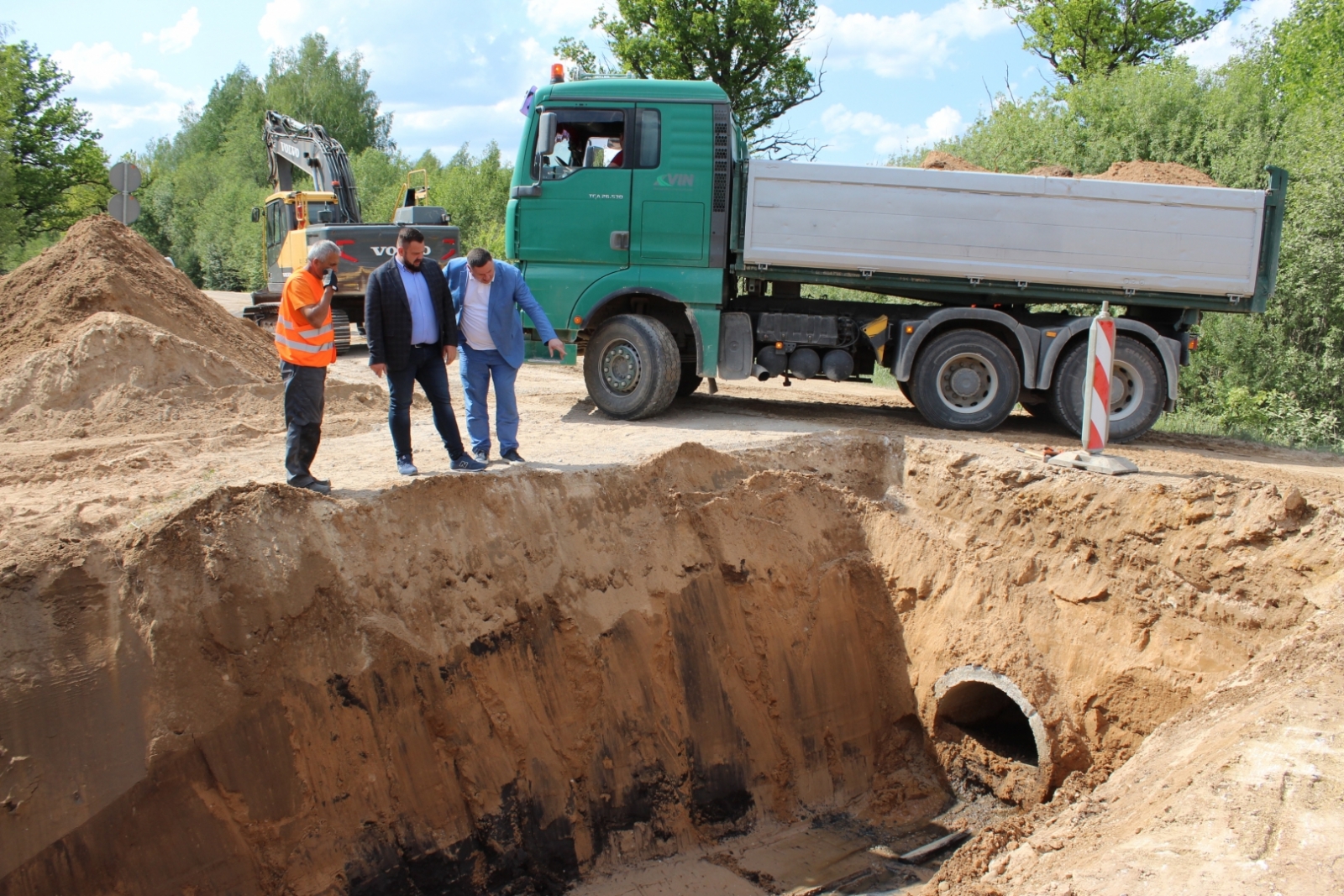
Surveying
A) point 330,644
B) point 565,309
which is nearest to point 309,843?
point 330,644

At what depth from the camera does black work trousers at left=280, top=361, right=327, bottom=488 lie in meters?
5.77

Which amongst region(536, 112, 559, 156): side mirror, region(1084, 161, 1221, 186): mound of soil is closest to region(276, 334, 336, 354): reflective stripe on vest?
region(536, 112, 559, 156): side mirror

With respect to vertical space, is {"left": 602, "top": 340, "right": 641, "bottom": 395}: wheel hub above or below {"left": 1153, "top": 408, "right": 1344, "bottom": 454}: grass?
above

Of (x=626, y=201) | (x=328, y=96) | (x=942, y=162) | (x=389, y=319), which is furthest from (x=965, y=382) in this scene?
(x=328, y=96)

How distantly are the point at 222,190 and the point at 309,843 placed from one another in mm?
41908

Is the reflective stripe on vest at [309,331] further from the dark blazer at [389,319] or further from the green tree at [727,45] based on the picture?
the green tree at [727,45]

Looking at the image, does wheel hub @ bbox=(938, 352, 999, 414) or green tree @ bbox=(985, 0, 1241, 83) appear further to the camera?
green tree @ bbox=(985, 0, 1241, 83)

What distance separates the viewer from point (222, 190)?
40750mm

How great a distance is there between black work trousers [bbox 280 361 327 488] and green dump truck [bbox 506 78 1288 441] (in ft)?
11.3

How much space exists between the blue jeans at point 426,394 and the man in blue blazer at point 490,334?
0.30 m

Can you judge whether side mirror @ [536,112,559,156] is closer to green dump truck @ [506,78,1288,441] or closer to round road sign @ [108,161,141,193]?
green dump truck @ [506,78,1288,441]

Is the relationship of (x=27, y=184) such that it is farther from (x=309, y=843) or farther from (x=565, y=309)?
(x=309, y=843)

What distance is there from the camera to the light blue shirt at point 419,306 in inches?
247

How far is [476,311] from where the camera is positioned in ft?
22.2
